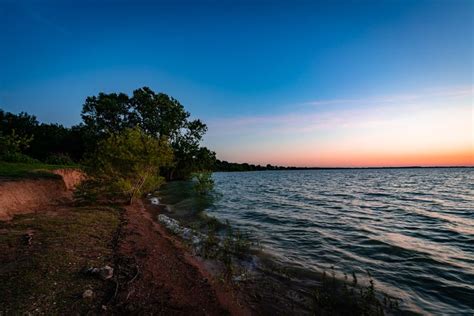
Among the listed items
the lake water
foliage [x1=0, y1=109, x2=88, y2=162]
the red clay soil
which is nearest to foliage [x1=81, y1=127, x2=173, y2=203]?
the lake water

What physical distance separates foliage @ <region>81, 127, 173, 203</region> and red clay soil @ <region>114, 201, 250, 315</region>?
8.60 metres

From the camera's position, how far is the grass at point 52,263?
4.95 m

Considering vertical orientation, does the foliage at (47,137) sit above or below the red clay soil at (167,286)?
above

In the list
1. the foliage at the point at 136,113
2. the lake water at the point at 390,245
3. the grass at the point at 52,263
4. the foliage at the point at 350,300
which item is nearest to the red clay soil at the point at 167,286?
the grass at the point at 52,263

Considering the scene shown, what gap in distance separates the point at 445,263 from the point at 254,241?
694 centimetres

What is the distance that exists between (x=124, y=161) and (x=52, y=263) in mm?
11489

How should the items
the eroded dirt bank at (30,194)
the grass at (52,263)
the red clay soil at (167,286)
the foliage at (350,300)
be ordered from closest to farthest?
the grass at (52,263)
the red clay soil at (167,286)
the foliage at (350,300)
the eroded dirt bank at (30,194)

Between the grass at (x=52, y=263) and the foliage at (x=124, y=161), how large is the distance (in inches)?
219

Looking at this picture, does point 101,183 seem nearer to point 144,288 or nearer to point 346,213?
point 144,288

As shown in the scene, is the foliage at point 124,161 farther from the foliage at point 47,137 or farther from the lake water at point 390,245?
the foliage at point 47,137

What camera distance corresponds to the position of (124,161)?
1748 cm

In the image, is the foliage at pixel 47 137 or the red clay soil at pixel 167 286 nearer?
the red clay soil at pixel 167 286

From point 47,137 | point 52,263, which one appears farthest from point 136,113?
point 52,263

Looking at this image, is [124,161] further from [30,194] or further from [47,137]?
[47,137]
